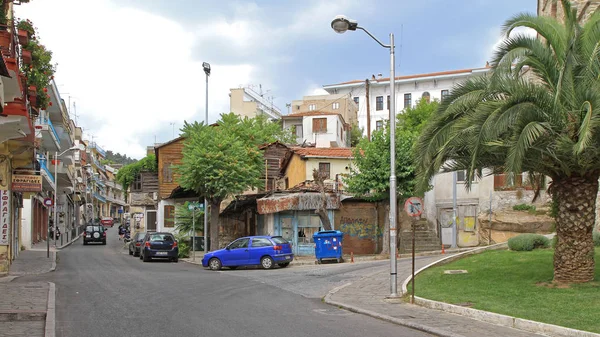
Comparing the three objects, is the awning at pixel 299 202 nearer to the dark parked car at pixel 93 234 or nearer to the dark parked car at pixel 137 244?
the dark parked car at pixel 137 244

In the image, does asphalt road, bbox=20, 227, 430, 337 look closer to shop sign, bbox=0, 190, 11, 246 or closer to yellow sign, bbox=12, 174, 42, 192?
shop sign, bbox=0, 190, 11, 246

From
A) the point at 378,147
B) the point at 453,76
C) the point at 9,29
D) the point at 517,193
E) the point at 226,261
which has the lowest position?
the point at 226,261

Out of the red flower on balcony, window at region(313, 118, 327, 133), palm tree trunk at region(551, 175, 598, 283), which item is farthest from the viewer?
window at region(313, 118, 327, 133)

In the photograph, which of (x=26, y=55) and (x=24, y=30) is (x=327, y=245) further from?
(x=24, y=30)

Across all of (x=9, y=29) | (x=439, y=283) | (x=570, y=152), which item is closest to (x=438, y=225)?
(x=439, y=283)

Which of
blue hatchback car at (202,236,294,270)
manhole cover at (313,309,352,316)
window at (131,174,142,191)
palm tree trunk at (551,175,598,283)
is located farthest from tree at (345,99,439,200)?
window at (131,174,142,191)

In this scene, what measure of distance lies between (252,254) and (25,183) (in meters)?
9.49

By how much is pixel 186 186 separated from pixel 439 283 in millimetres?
19144

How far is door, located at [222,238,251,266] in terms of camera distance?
25.6 metres

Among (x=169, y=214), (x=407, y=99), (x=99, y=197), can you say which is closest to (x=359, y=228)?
(x=169, y=214)

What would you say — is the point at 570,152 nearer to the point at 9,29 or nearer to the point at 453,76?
the point at 9,29

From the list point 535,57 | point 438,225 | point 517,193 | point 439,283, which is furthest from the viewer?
point 438,225

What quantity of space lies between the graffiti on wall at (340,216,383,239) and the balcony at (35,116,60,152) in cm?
1697

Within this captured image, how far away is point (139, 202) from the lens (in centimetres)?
5584
